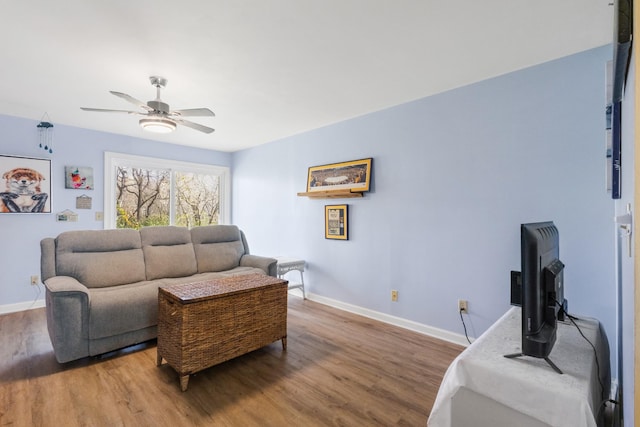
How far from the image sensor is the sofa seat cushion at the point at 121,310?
2.35 meters

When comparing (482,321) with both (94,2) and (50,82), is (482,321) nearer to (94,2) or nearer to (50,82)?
(94,2)

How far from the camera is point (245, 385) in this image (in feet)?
6.79

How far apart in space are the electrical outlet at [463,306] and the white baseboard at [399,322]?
9.2 inches

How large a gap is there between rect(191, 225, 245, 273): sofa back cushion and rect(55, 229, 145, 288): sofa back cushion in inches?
A: 24.4

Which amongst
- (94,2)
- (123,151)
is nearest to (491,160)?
(94,2)

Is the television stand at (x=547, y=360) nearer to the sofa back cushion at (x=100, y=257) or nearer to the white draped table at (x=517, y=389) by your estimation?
the white draped table at (x=517, y=389)

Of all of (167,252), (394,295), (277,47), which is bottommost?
(394,295)

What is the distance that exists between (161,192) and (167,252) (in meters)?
2.06

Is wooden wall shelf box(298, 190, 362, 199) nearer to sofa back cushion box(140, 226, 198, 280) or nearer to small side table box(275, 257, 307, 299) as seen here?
small side table box(275, 257, 307, 299)

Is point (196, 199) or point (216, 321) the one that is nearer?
point (216, 321)

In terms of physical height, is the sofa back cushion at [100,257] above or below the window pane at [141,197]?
below

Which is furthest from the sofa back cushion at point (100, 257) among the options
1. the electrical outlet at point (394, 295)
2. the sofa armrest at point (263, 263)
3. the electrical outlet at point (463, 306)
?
the electrical outlet at point (463, 306)

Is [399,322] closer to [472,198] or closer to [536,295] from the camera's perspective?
[472,198]

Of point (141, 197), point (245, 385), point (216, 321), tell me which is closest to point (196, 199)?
point (141, 197)
